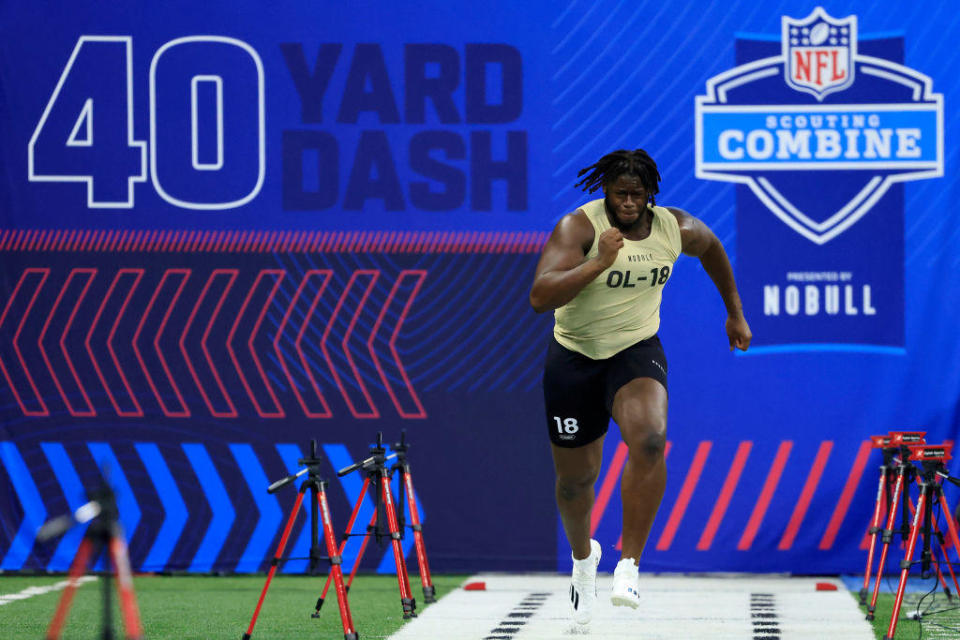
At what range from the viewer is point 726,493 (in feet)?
25.2

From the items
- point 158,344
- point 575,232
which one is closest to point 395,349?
point 158,344

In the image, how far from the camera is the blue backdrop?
7.68m

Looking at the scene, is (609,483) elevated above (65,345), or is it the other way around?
(65,345)

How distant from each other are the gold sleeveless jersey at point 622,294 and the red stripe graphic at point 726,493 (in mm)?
→ 2889

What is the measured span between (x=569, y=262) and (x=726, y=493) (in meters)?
3.38

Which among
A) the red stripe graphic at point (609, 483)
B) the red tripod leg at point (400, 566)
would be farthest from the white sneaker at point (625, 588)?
the red stripe graphic at point (609, 483)

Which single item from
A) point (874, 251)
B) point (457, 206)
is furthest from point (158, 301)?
point (874, 251)

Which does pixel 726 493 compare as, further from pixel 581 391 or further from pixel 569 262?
Answer: pixel 569 262

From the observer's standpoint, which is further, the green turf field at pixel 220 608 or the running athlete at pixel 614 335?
the green turf field at pixel 220 608

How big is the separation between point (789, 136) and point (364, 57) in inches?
98.0

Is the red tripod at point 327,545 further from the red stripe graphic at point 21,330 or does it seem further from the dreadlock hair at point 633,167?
the red stripe graphic at point 21,330

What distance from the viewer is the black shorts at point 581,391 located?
4930 mm

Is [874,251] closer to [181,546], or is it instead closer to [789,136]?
[789,136]

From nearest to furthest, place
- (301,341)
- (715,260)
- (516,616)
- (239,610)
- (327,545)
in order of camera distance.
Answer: (327,545) → (715,260) → (516,616) → (239,610) → (301,341)
